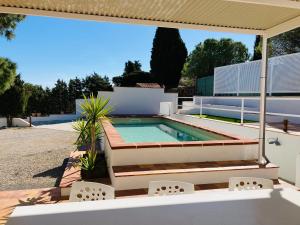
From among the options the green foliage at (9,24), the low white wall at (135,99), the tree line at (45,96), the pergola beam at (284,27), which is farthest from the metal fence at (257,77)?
the green foliage at (9,24)

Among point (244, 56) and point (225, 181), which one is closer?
point (225, 181)

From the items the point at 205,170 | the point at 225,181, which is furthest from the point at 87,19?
the point at 225,181

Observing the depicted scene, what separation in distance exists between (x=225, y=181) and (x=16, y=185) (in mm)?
4337

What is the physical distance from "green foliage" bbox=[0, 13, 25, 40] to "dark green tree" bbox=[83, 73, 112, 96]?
1157 centimetres

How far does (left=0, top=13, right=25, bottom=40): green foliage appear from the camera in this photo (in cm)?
980

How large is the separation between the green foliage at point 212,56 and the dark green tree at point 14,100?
24.9m

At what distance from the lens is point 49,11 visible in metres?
4.13

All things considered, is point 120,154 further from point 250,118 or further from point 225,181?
point 250,118

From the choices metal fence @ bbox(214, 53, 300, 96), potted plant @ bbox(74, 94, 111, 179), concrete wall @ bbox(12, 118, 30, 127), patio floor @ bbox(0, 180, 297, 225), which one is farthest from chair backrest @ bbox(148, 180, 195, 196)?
concrete wall @ bbox(12, 118, 30, 127)

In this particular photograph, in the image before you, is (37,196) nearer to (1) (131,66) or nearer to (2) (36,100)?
(2) (36,100)

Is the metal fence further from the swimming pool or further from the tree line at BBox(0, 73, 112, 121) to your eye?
the tree line at BBox(0, 73, 112, 121)

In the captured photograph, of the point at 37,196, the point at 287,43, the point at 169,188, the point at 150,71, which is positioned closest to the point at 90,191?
the point at 169,188

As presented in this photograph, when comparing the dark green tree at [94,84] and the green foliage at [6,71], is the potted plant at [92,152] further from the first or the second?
the dark green tree at [94,84]

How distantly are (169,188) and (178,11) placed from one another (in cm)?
280
